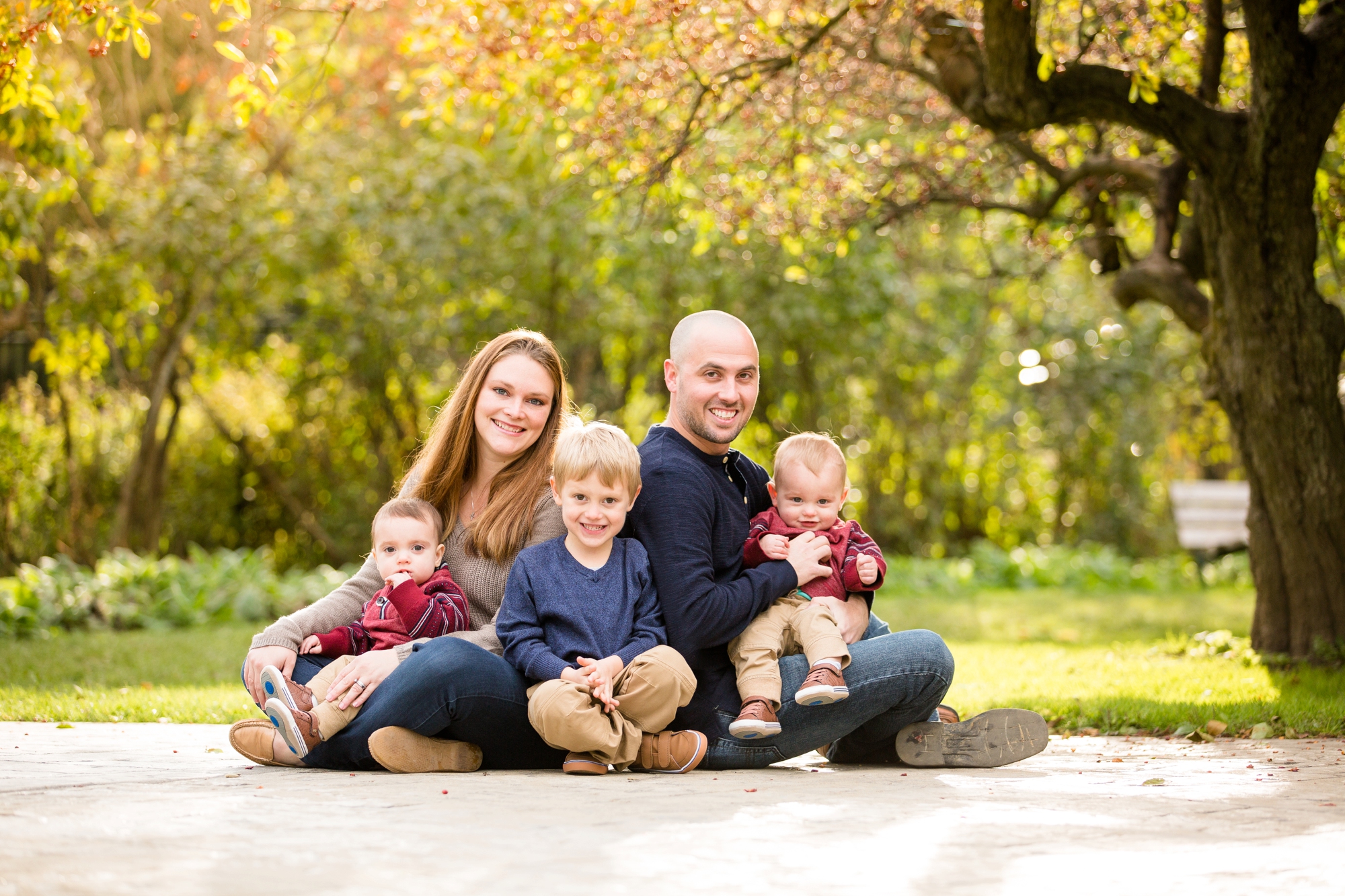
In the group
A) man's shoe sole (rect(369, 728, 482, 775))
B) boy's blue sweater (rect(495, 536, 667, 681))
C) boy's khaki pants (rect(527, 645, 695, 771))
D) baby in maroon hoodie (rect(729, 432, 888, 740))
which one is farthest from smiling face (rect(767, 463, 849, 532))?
man's shoe sole (rect(369, 728, 482, 775))

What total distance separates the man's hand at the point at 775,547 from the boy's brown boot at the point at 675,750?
0.59 metres

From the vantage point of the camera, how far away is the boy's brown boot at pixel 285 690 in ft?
11.5

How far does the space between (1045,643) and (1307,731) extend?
354 centimetres

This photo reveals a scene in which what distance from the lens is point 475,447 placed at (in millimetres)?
4188

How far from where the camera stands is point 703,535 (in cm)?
355

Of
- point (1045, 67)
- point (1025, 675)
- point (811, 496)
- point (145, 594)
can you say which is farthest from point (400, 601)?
point (145, 594)

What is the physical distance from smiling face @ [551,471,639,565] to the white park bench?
1104 cm

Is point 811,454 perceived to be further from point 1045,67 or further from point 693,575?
point 1045,67

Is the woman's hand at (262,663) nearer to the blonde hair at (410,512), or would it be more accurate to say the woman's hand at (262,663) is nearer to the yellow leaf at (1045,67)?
the blonde hair at (410,512)

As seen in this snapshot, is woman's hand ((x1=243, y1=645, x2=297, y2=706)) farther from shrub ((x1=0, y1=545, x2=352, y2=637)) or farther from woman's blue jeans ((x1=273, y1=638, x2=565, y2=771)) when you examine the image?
shrub ((x1=0, y1=545, x2=352, y2=637))

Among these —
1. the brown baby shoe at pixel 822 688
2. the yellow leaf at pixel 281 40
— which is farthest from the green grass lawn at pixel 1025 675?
the yellow leaf at pixel 281 40

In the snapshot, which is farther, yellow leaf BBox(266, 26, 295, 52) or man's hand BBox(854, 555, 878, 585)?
yellow leaf BBox(266, 26, 295, 52)

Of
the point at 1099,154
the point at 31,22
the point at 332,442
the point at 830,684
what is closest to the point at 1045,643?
the point at 1099,154

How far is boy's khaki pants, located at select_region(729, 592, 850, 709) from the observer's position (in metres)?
3.52
